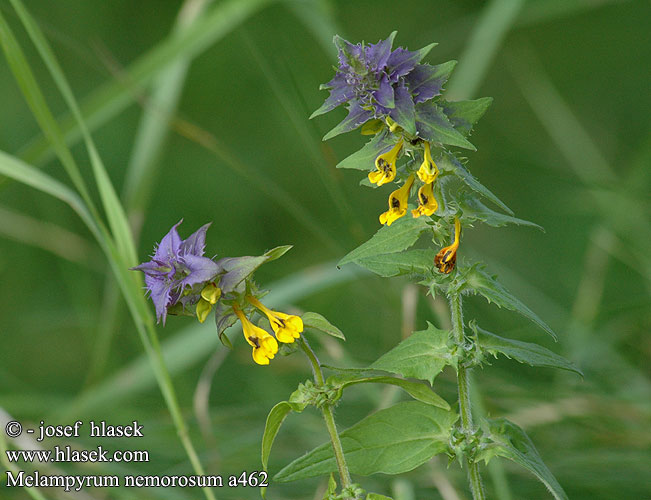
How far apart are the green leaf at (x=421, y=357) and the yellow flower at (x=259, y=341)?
0.40 feet

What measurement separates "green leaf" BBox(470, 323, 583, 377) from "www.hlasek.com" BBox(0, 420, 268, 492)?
1.30 feet

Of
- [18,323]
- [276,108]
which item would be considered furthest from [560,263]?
[18,323]

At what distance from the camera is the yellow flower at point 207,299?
90 cm

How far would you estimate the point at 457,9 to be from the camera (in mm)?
3625

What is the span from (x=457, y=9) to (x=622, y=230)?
1815mm

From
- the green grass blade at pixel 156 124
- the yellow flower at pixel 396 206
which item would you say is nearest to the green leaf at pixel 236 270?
the yellow flower at pixel 396 206

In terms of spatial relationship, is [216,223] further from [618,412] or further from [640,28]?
[640,28]

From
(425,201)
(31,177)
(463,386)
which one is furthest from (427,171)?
(31,177)

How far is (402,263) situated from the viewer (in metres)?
0.96

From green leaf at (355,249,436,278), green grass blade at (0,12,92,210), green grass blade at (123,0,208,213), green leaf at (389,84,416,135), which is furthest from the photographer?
green grass blade at (123,0,208,213)

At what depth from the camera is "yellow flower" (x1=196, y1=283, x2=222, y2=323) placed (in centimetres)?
90

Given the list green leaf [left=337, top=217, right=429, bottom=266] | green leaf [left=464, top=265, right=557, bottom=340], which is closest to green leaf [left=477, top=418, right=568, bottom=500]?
green leaf [left=464, top=265, right=557, bottom=340]

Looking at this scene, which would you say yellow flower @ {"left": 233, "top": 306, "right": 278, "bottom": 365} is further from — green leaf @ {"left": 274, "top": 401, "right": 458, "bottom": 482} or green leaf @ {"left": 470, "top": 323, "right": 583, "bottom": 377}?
green leaf @ {"left": 470, "top": 323, "right": 583, "bottom": 377}

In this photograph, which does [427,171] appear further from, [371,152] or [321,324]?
[321,324]
